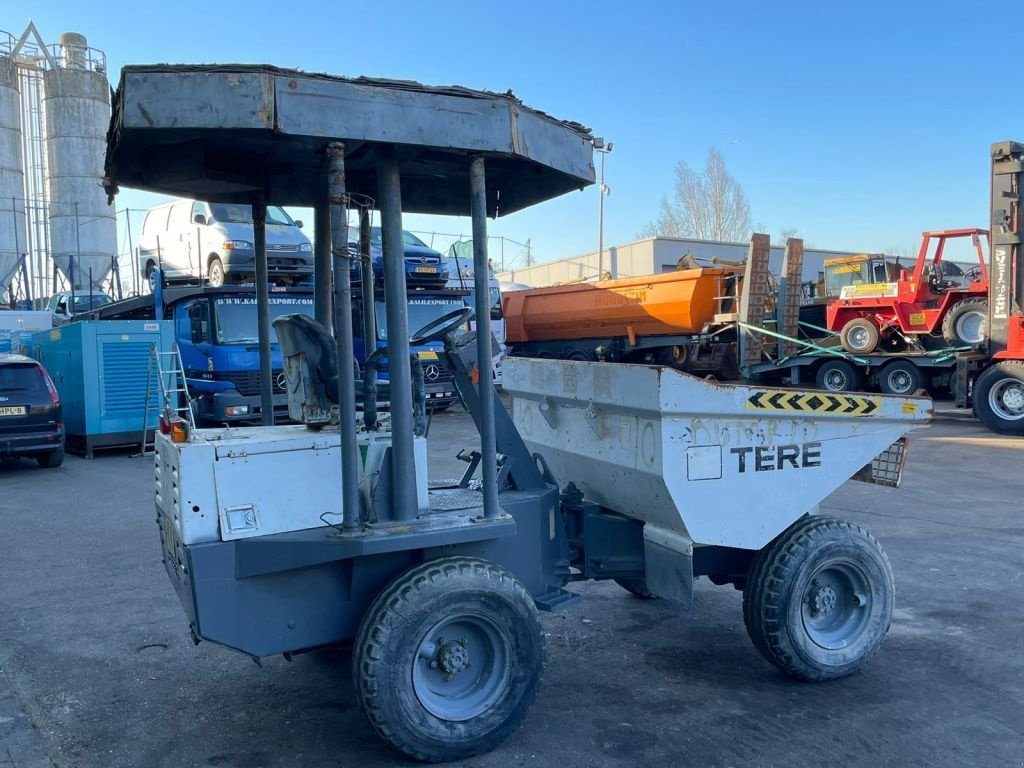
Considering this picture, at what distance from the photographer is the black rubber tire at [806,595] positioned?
4.21 metres

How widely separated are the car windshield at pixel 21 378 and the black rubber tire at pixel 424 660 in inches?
409

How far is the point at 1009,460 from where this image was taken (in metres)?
11.1

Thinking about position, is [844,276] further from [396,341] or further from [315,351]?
[396,341]

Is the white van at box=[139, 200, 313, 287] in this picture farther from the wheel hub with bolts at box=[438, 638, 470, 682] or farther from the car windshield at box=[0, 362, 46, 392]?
the wheel hub with bolts at box=[438, 638, 470, 682]

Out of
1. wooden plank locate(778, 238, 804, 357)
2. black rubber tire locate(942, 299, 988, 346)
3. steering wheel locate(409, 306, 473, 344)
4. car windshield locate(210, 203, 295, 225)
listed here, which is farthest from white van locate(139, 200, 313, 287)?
black rubber tire locate(942, 299, 988, 346)

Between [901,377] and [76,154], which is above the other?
[76,154]

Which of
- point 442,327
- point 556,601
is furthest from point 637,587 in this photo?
point 442,327

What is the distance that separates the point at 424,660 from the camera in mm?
3549

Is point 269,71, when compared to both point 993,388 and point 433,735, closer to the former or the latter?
point 433,735

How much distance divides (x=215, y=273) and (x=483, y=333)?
42.3 feet

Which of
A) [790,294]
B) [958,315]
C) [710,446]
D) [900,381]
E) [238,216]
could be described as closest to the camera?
[710,446]

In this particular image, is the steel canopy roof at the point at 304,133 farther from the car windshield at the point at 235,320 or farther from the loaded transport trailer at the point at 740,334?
the loaded transport trailer at the point at 740,334

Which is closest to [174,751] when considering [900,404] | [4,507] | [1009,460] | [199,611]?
[199,611]

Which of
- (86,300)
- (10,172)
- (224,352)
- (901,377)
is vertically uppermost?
(10,172)
